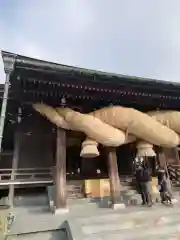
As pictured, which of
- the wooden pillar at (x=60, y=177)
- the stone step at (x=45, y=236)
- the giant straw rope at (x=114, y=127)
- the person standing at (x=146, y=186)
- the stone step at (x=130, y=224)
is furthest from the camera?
the giant straw rope at (x=114, y=127)

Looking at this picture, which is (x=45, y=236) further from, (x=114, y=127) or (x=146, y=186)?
(x=114, y=127)

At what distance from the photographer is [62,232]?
6230 millimetres

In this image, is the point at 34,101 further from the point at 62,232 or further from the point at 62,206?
the point at 62,232

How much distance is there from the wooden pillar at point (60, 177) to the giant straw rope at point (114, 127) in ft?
1.54

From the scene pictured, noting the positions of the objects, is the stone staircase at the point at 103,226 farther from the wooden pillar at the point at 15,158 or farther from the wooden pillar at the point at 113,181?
the wooden pillar at the point at 15,158

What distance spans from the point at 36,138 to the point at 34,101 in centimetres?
385

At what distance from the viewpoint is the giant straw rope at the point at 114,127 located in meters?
8.15

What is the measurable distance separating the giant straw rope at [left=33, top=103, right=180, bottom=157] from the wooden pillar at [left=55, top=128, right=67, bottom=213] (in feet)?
1.54

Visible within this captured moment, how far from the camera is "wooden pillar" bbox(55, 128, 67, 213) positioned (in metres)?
7.63

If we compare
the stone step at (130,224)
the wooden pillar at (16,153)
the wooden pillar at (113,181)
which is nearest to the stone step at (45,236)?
the stone step at (130,224)

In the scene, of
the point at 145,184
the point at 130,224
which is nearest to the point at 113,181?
the point at 145,184

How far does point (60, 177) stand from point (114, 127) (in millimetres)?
2395

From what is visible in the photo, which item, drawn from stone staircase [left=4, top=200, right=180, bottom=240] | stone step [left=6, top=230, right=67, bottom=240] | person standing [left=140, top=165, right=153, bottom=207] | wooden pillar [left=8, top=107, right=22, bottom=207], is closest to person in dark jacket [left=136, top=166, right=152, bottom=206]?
person standing [left=140, top=165, right=153, bottom=207]

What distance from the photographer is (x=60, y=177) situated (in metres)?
8.09
